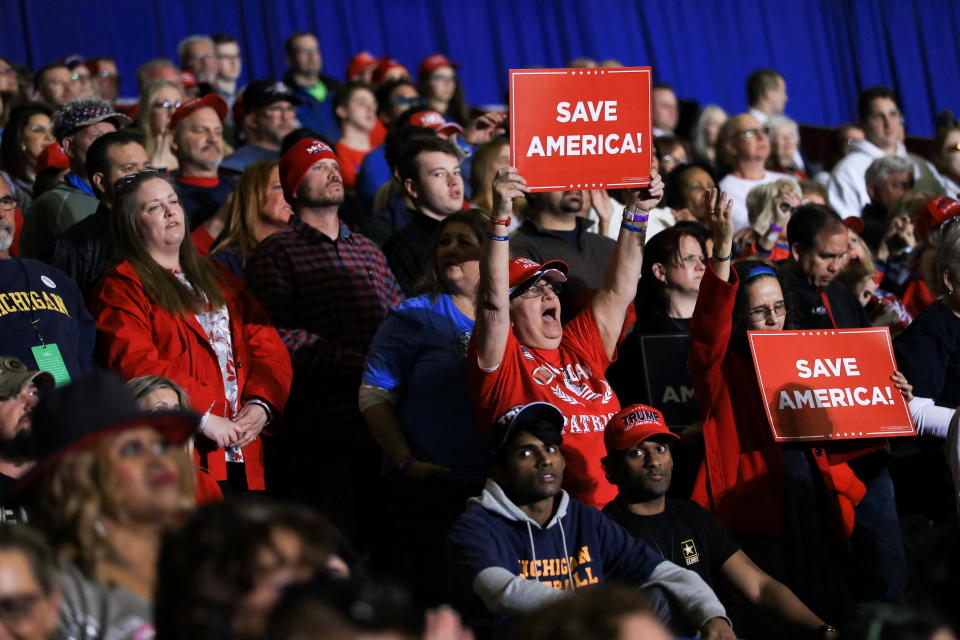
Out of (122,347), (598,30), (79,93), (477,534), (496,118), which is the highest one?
(598,30)

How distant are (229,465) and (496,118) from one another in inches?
151

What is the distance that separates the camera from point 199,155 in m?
6.61

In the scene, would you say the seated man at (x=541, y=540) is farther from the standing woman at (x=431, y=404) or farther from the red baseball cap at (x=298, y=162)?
the red baseball cap at (x=298, y=162)

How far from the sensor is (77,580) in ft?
9.37

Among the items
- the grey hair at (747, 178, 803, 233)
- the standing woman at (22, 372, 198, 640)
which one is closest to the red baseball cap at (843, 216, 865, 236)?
the grey hair at (747, 178, 803, 233)

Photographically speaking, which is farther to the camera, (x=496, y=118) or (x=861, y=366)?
(x=496, y=118)

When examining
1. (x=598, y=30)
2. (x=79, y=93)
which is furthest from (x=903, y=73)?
(x=79, y=93)

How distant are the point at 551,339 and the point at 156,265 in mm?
1392

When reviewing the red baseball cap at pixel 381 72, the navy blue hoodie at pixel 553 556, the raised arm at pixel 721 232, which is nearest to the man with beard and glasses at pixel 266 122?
the red baseball cap at pixel 381 72

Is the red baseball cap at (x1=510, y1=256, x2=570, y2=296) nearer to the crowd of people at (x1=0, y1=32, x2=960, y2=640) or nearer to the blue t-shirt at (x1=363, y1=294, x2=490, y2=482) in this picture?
the crowd of people at (x1=0, y1=32, x2=960, y2=640)

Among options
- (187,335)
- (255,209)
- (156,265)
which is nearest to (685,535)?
(187,335)

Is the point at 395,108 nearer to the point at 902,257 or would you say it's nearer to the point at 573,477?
the point at 902,257

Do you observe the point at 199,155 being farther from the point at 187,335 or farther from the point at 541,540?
the point at 541,540

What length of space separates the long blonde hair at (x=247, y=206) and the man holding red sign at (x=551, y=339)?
1.52 meters
